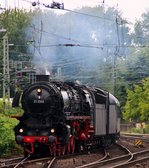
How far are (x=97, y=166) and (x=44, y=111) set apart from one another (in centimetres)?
342

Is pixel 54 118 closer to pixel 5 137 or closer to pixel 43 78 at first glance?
pixel 43 78

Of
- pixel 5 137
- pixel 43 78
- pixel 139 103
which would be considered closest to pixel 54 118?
pixel 43 78

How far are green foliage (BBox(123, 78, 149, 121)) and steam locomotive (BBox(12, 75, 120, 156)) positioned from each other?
2616 cm

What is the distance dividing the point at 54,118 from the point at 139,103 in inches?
1169

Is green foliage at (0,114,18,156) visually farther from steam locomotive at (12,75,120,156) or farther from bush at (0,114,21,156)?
steam locomotive at (12,75,120,156)

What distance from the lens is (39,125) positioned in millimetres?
17047

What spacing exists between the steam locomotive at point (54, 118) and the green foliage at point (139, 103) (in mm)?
26155

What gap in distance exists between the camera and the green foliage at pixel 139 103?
45.3m

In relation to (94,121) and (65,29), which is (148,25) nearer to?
(65,29)

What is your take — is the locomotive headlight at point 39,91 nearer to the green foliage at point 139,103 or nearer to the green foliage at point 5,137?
the green foliage at point 5,137

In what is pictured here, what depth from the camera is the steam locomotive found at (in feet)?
55.3

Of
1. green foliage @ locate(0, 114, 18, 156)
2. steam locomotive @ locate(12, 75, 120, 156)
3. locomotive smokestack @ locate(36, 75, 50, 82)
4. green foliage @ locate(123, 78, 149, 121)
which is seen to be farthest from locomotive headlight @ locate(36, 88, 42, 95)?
green foliage @ locate(123, 78, 149, 121)

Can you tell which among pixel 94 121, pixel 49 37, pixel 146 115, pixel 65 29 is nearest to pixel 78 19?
pixel 65 29

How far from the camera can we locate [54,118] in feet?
56.2
